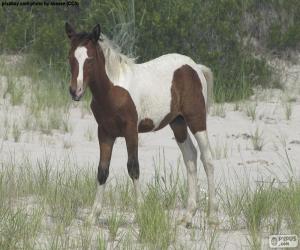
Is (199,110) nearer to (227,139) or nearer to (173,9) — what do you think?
(227,139)

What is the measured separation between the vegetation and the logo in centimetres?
640

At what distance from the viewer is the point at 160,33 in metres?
12.3

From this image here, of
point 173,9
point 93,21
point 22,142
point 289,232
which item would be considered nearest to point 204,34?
point 173,9

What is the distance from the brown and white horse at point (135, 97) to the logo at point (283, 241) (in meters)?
0.76

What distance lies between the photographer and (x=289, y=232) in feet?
18.4

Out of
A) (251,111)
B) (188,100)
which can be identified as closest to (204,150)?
(188,100)

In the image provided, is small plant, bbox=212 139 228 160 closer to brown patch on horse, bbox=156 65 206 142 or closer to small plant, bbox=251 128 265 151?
small plant, bbox=251 128 265 151

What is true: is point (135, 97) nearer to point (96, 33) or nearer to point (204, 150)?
point (96, 33)

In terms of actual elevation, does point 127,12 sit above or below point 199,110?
above

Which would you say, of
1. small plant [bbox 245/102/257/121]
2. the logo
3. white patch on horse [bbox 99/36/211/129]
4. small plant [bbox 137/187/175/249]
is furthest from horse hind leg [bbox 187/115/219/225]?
small plant [bbox 245/102/257/121]

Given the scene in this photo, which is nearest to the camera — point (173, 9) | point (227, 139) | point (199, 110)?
point (199, 110)

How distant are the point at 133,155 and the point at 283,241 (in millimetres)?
1372

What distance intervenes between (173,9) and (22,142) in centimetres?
390

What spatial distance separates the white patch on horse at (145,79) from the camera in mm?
6047
